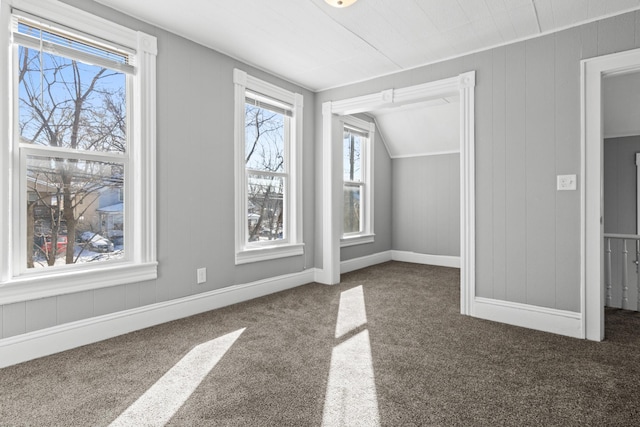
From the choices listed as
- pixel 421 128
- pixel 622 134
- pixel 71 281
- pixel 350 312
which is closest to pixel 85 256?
pixel 71 281

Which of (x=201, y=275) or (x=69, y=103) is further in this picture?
(x=201, y=275)

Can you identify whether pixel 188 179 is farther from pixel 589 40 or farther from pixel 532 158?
pixel 589 40

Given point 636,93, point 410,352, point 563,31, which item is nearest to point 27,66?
point 410,352

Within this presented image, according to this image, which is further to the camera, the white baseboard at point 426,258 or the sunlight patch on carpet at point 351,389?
the white baseboard at point 426,258

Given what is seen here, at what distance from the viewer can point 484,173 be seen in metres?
3.10

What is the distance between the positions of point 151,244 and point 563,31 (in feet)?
12.0

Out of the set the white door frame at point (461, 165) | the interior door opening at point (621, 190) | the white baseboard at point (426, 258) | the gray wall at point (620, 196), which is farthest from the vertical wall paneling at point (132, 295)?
the gray wall at point (620, 196)

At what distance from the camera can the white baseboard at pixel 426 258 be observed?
218 inches

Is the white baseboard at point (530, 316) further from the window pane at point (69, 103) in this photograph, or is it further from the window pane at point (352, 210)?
the window pane at point (69, 103)

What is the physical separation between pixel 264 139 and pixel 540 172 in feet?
8.75

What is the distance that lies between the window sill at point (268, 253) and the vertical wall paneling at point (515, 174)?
2225 mm

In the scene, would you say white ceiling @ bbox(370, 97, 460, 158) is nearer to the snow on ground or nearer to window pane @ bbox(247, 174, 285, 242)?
window pane @ bbox(247, 174, 285, 242)

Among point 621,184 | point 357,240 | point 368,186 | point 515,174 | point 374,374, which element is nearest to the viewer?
point 374,374

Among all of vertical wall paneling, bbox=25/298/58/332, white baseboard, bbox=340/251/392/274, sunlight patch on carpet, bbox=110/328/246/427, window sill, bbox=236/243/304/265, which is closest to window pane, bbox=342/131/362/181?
white baseboard, bbox=340/251/392/274
